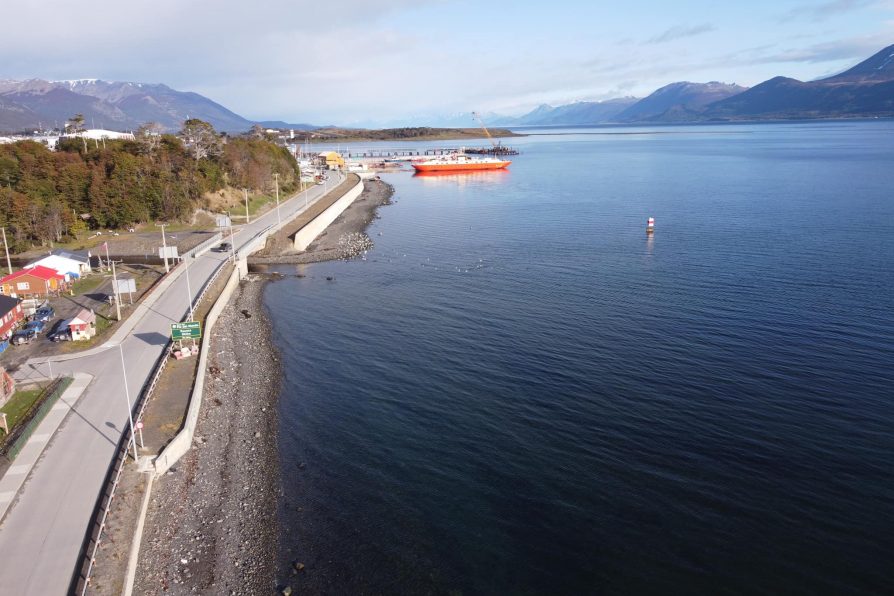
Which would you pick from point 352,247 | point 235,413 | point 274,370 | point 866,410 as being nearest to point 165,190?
point 352,247

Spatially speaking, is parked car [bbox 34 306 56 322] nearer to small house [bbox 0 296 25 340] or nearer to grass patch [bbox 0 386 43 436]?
small house [bbox 0 296 25 340]

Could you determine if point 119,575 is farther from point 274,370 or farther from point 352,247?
point 352,247

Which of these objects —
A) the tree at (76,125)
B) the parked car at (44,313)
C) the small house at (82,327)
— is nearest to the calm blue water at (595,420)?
the small house at (82,327)

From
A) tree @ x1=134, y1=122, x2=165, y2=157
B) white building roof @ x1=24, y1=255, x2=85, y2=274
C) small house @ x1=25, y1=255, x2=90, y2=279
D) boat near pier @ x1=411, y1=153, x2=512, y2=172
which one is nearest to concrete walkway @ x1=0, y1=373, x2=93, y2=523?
small house @ x1=25, y1=255, x2=90, y2=279

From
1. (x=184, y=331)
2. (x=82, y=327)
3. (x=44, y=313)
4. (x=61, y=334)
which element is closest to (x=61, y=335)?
(x=61, y=334)

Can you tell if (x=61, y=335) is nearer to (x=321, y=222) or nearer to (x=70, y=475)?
(x=70, y=475)

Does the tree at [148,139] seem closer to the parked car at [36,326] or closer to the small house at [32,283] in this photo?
the small house at [32,283]
